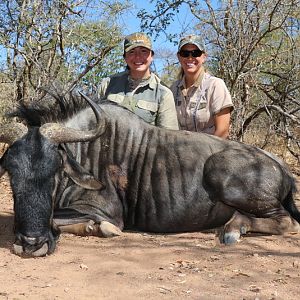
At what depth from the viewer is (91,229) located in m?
3.99

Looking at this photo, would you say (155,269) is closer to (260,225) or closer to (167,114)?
(260,225)

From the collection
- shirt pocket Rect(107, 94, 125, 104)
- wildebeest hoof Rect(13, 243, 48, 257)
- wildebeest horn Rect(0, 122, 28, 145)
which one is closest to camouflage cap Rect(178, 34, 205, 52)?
shirt pocket Rect(107, 94, 125, 104)

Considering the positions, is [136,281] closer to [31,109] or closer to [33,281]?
[33,281]

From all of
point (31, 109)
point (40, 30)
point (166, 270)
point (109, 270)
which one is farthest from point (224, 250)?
point (40, 30)

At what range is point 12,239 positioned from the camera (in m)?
3.81

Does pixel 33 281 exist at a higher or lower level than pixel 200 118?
lower

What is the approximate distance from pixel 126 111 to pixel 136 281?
6.43ft

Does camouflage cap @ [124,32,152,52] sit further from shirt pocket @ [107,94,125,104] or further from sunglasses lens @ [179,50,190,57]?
shirt pocket @ [107,94,125,104]

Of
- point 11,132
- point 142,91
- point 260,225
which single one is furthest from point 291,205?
point 11,132

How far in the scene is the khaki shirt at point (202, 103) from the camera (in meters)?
5.37

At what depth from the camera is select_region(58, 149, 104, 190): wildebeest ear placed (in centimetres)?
376

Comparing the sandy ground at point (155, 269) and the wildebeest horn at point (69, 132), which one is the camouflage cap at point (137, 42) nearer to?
the wildebeest horn at point (69, 132)

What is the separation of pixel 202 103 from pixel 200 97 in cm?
7

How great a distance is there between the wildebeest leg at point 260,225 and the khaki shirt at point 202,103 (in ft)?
4.87
